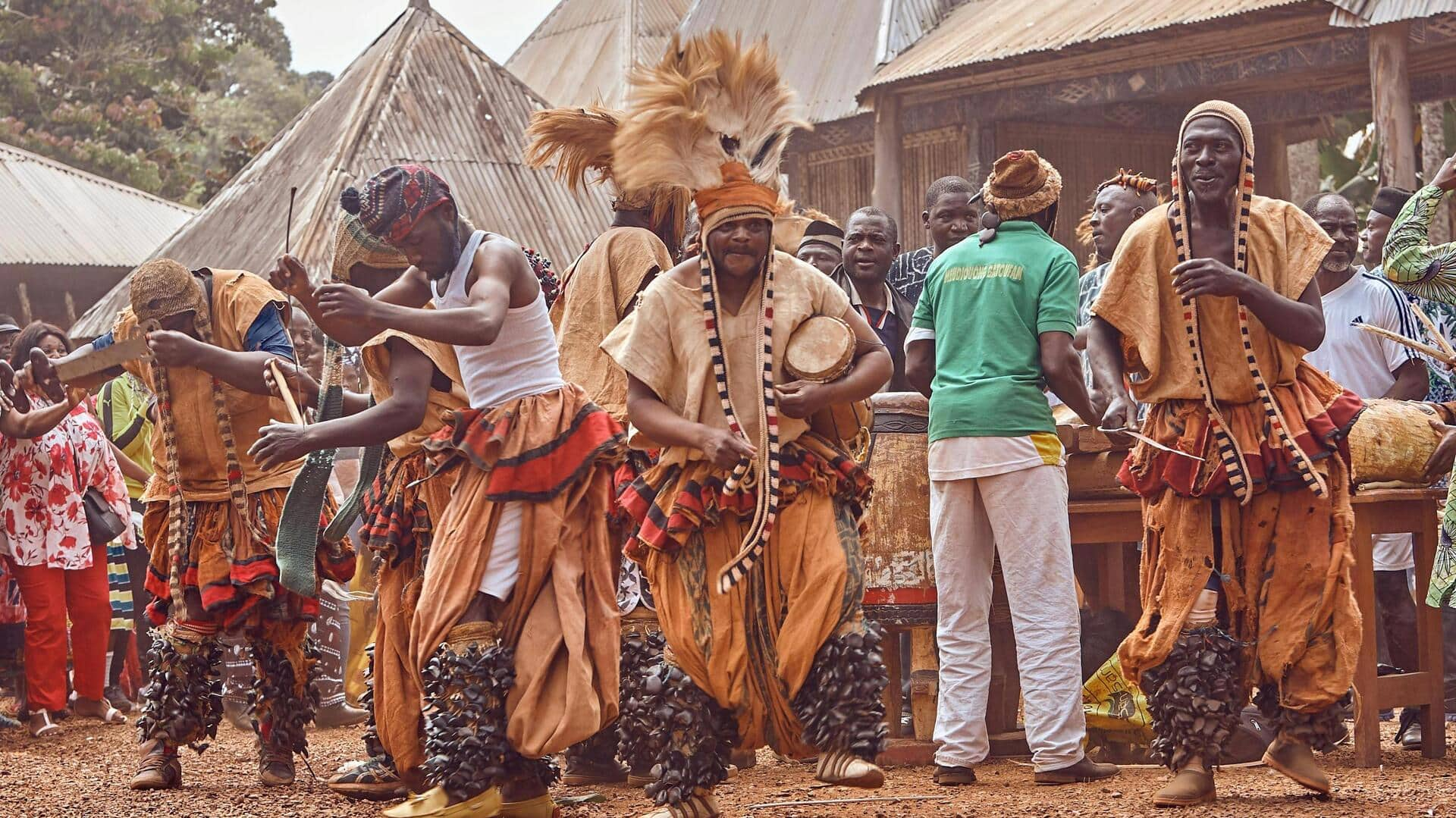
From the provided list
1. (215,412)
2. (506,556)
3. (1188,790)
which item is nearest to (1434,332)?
(1188,790)

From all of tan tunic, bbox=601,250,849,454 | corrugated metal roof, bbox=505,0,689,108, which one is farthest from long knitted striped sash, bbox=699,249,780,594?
corrugated metal roof, bbox=505,0,689,108

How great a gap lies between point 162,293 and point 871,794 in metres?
3.33

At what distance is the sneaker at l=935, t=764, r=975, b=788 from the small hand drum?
1896 millimetres

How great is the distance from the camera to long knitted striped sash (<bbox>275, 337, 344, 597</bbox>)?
20.7 ft

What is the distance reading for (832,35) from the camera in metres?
16.8

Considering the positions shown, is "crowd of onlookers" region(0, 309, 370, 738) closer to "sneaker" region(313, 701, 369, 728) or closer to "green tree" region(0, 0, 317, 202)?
"sneaker" region(313, 701, 369, 728)

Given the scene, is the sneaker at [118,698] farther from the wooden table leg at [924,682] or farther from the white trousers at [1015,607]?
the white trousers at [1015,607]

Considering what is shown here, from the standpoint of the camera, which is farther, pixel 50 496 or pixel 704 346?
pixel 50 496

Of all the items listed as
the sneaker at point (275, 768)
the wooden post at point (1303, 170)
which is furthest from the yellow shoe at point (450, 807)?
the wooden post at point (1303, 170)

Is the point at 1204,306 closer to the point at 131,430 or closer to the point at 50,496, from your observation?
the point at 50,496

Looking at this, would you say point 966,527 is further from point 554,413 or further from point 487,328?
point 487,328

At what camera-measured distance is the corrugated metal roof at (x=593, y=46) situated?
2100 cm

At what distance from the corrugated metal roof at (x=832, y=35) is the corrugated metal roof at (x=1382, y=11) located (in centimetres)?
431

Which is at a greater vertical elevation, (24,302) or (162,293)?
(24,302)
